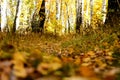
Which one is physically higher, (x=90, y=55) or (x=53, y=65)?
(x=53, y=65)

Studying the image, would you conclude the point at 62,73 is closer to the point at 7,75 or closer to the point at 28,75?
the point at 28,75

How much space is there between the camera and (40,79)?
2076 mm

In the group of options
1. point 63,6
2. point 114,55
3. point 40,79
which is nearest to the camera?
point 40,79

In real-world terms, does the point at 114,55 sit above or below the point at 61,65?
below

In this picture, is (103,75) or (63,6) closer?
(103,75)

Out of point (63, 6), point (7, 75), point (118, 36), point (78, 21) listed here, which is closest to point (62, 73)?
point (7, 75)

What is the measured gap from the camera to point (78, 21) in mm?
16703

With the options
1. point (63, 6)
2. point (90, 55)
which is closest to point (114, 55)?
point (90, 55)

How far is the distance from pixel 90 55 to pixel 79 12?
38.4 feet

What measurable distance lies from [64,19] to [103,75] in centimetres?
4123

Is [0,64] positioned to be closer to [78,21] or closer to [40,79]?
[40,79]

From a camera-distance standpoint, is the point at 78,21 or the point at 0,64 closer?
the point at 0,64

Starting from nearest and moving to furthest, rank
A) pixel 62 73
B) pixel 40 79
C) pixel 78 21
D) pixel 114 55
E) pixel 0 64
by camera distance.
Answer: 1. pixel 40 79
2. pixel 62 73
3. pixel 0 64
4. pixel 114 55
5. pixel 78 21

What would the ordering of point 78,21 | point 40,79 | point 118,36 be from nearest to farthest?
point 40,79 → point 118,36 → point 78,21
